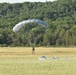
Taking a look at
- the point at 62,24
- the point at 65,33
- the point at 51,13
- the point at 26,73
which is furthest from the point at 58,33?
the point at 26,73

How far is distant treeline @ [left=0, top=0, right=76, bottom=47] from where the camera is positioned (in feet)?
244

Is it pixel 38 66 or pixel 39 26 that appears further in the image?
pixel 39 26

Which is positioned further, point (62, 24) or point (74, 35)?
point (62, 24)

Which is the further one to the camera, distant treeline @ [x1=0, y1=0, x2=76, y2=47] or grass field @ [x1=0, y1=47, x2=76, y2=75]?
distant treeline @ [x1=0, y1=0, x2=76, y2=47]

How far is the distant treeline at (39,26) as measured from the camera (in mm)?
74244

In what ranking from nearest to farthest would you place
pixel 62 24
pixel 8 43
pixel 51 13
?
pixel 8 43
pixel 62 24
pixel 51 13

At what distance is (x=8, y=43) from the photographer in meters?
74.4

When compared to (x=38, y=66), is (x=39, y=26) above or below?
above

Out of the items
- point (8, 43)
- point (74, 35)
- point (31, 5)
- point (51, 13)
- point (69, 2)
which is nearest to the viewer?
point (8, 43)

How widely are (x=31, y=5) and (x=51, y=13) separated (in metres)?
19.7

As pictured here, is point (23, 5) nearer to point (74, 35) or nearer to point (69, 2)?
point (69, 2)

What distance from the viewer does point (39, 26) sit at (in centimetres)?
6519

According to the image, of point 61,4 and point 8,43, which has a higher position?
point 61,4

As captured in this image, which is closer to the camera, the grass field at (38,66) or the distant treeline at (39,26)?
the grass field at (38,66)
